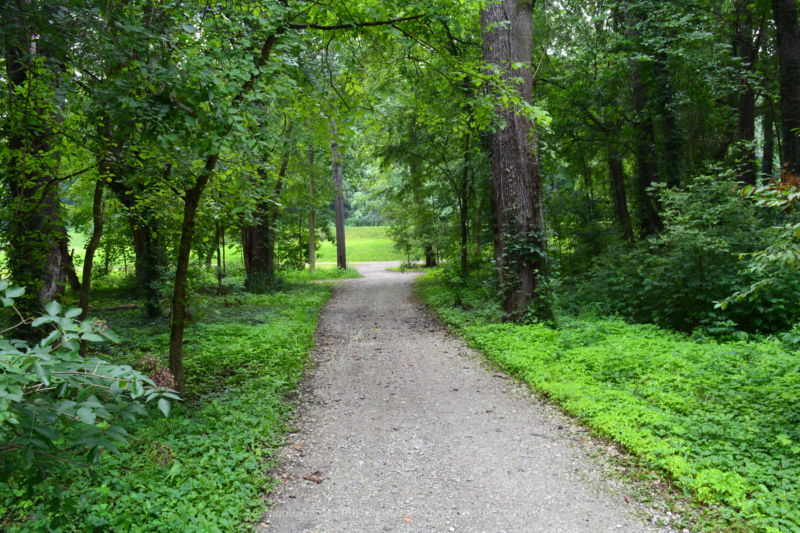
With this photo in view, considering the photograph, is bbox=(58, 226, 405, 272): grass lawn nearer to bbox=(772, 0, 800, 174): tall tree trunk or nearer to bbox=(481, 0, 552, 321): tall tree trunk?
bbox=(481, 0, 552, 321): tall tree trunk

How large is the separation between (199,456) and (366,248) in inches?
1470

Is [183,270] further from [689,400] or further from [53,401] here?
[689,400]

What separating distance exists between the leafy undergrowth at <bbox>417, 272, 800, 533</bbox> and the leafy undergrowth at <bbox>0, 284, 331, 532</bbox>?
305 cm

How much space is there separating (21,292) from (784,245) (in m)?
4.50

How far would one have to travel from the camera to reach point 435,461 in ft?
12.7

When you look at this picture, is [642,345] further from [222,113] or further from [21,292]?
[21,292]

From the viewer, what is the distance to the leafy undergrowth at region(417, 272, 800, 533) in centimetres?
304

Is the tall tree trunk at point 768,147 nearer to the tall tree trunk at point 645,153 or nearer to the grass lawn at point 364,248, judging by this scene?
the tall tree trunk at point 645,153

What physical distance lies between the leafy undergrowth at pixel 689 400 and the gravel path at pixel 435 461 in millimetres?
417

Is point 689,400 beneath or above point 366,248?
beneath

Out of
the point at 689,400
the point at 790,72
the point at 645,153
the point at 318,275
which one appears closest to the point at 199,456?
the point at 689,400

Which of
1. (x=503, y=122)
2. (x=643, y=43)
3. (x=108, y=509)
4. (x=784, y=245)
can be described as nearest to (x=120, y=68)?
(x=108, y=509)

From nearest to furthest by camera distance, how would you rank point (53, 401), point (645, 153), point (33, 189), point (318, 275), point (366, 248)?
1. point (53, 401)
2. point (33, 189)
3. point (645, 153)
4. point (318, 275)
5. point (366, 248)

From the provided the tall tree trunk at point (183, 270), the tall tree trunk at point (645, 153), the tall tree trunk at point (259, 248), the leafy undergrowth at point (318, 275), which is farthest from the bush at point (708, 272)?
the leafy undergrowth at point (318, 275)
